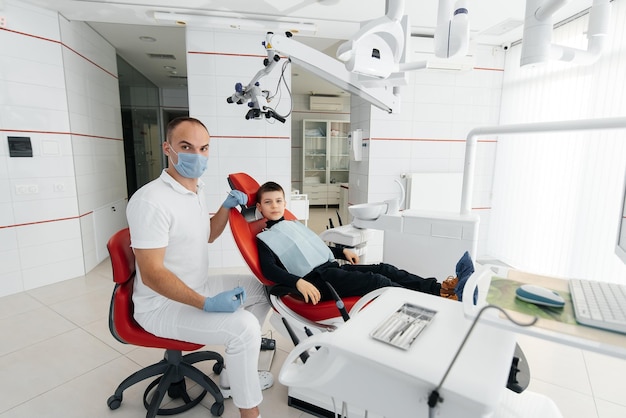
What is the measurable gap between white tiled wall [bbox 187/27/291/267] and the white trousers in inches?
85.2

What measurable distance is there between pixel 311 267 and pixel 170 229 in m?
0.81

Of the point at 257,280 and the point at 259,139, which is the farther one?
the point at 259,139

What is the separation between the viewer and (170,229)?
149 centimetres

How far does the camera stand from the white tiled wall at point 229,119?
11.0ft

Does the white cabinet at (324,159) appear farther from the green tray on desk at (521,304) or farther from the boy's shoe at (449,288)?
the green tray on desk at (521,304)

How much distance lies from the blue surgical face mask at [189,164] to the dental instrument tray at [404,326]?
1137mm

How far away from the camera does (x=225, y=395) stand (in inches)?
68.2

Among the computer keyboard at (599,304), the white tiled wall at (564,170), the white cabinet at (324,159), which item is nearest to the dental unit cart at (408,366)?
the computer keyboard at (599,304)

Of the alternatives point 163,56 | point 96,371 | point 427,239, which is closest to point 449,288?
point 427,239

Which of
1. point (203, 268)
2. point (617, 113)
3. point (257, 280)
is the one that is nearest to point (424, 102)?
point (617, 113)

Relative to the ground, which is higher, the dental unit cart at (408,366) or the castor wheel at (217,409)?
the dental unit cart at (408,366)

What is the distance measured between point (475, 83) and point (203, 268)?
142 inches

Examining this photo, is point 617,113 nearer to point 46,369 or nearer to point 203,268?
point 203,268

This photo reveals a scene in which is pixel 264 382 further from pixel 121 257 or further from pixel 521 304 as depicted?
pixel 521 304
